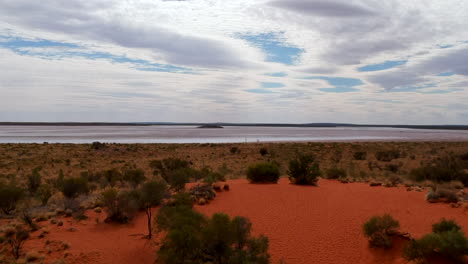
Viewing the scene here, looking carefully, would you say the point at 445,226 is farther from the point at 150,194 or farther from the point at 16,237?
the point at 16,237

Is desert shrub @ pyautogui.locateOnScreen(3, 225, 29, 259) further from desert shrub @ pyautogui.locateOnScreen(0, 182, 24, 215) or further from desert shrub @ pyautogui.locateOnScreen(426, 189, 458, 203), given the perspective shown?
desert shrub @ pyautogui.locateOnScreen(426, 189, 458, 203)

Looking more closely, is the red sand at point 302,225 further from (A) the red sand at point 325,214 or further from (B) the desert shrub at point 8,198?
(B) the desert shrub at point 8,198

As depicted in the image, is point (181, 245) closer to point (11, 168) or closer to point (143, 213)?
point (143, 213)

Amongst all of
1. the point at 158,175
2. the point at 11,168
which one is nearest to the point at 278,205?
the point at 158,175

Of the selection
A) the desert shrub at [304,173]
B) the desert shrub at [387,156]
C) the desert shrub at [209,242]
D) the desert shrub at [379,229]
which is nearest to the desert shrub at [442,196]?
the desert shrub at [379,229]

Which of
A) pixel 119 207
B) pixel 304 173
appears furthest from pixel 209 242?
pixel 304 173

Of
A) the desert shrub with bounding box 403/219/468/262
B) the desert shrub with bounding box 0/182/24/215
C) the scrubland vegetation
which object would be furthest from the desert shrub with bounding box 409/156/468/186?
the desert shrub with bounding box 0/182/24/215

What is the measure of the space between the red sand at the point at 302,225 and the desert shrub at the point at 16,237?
1.00 feet

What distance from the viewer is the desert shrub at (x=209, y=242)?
757 cm

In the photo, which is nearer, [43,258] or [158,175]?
[43,258]

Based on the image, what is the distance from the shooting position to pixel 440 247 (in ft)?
26.8

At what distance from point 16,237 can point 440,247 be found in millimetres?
12245

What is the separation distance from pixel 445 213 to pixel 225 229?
340 inches

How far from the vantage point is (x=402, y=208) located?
12625 mm
